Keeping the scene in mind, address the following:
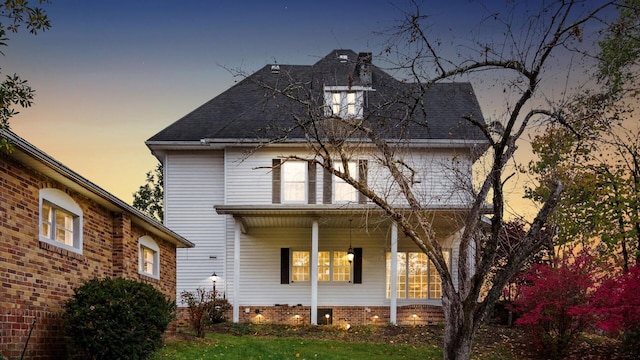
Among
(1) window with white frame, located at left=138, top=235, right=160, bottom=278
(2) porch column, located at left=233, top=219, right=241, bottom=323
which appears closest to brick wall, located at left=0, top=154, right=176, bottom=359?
(1) window with white frame, located at left=138, top=235, right=160, bottom=278

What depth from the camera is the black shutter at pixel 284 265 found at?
22.9 metres

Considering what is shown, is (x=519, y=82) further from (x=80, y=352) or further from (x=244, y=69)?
(x=80, y=352)

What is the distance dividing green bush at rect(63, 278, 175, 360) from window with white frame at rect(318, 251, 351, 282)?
12.2 metres

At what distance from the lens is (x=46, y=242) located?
411 inches

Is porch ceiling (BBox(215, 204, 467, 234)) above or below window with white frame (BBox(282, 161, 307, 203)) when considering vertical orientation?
below

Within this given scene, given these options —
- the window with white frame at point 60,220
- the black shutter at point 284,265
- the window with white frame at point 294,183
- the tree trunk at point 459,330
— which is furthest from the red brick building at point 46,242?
the black shutter at point 284,265

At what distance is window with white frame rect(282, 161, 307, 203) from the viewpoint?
72.7 ft

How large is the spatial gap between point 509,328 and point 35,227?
574 inches

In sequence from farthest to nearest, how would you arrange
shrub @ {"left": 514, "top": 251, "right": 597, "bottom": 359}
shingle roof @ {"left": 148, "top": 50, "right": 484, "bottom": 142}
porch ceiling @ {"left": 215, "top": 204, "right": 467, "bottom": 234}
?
shingle roof @ {"left": 148, "top": 50, "right": 484, "bottom": 142} < porch ceiling @ {"left": 215, "top": 204, "right": 467, "bottom": 234} < shrub @ {"left": 514, "top": 251, "right": 597, "bottom": 359}

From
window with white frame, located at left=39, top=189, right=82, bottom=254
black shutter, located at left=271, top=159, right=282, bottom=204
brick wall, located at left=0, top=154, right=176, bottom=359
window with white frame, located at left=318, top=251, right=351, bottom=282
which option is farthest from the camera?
window with white frame, located at left=318, top=251, right=351, bottom=282

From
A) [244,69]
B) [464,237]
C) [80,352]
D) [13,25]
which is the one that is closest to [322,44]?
[244,69]

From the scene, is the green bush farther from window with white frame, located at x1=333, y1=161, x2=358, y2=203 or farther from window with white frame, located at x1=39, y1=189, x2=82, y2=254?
window with white frame, located at x1=333, y1=161, x2=358, y2=203

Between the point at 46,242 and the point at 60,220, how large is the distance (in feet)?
2.83

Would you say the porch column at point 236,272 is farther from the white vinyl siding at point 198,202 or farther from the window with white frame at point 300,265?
the window with white frame at point 300,265
